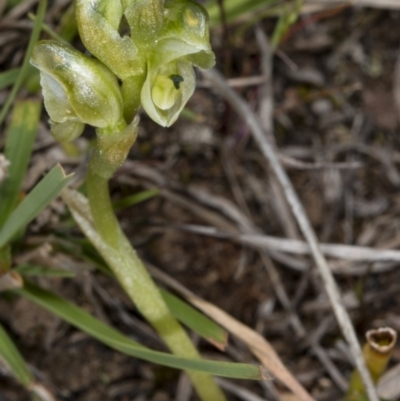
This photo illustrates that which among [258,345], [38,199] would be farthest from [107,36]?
[258,345]

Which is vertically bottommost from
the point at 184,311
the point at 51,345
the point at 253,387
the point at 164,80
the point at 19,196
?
the point at 253,387

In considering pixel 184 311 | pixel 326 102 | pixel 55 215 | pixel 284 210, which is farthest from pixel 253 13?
pixel 184 311

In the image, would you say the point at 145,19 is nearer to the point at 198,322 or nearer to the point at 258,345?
the point at 198,322

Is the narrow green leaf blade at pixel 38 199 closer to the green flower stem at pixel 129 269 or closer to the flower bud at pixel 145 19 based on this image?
the green flower stem at pixel 129 269

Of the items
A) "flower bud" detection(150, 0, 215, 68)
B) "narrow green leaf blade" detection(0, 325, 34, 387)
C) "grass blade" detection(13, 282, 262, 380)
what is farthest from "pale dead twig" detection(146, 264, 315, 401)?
"flower bud" detection(150, 0, 215, 68)

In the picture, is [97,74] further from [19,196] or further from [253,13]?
[253,13]

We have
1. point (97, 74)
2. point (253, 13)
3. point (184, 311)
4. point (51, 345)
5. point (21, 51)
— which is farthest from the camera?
point (253, 13)
